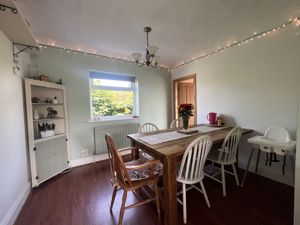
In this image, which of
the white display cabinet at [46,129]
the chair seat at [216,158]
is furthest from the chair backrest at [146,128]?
the white display cabinet at [46,129]

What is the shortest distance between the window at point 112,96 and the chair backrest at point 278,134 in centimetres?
269

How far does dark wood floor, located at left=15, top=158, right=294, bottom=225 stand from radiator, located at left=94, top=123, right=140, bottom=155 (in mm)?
838

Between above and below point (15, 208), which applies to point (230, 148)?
above

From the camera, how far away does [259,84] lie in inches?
90.7

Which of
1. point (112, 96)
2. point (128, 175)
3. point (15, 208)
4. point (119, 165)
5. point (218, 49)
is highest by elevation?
point (218, 49)

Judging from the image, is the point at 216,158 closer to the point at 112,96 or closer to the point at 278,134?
the point at 278,134

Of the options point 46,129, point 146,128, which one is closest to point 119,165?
point 146,128

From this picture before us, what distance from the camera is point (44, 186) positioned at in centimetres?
214

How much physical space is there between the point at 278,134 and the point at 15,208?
3545mm

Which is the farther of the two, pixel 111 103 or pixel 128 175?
pixel 111 103

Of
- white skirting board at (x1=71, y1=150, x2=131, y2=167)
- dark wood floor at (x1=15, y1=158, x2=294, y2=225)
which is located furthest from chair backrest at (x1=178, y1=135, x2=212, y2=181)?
white skirting board at (x1=71, y1=150, x2=131, y2=167)

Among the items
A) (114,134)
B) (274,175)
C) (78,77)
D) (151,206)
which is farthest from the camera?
(114,134)

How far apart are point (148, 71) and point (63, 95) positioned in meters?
2.13

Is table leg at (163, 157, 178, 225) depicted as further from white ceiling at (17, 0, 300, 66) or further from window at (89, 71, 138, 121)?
window at (89, 71, 138, 121)
